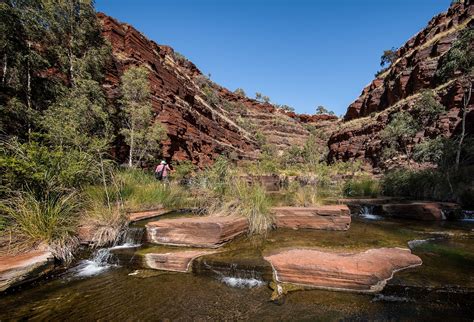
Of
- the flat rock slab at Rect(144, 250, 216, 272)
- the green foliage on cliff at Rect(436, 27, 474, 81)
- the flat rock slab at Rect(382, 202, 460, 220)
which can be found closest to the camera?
the flat rock slab at Rect(144, 250, 216, 272)

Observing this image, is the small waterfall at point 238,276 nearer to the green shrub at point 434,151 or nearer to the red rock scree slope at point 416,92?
the green shrub at point 434,151

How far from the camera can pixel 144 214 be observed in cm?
756

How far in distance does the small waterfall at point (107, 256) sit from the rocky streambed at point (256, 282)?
0.07 feet

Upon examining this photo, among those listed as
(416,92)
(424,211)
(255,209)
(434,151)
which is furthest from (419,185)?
(416,92)

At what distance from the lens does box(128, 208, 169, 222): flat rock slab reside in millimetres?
7052

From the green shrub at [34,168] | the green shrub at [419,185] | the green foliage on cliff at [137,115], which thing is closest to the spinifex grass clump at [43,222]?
the green shrub at [34,168]

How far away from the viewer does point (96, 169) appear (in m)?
6.74

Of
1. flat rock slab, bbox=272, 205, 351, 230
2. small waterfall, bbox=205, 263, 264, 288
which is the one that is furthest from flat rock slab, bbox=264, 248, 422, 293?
flat rock slab, bbox=272, 205, 351, 230

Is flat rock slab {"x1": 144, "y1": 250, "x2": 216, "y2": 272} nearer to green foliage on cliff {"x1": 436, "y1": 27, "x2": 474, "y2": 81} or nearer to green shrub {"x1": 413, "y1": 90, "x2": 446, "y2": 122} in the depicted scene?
green foliage on cliff {"x1": 436, "y1": 27, "x2": 474, "y2": 81}

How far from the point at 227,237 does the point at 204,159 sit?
25.8 m

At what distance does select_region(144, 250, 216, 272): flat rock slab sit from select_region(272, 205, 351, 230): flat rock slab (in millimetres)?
2710

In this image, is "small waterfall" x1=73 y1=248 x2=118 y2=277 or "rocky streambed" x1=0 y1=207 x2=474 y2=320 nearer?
"rocky streambed" x1=0 y1=207 x2=474 y2=320

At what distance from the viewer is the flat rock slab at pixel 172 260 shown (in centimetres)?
406

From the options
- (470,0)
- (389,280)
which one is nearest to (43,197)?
A: (389,280)
